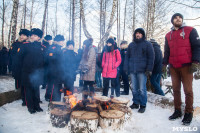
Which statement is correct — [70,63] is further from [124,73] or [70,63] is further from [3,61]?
[3,61]

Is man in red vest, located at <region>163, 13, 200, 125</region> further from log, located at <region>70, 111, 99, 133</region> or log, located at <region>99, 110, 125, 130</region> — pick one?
log, located at <region>70, 111, 99, 133</region>

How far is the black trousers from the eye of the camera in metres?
3.67

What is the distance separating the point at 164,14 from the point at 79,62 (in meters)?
15.8

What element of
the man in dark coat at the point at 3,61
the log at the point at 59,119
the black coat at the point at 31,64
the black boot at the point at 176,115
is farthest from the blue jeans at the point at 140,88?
the man in dark coat at the point at 3,61

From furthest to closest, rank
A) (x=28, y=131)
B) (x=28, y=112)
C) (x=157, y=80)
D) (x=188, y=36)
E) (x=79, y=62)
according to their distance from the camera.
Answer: (x=157, y=80), (x=79, y=62), (x=28, y=112), (x=188, y=36), (x=28, y=131)

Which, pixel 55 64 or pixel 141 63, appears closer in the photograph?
pixel 141 63

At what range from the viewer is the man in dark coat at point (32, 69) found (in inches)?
143

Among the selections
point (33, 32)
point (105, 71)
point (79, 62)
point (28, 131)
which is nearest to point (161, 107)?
point (105, 71)

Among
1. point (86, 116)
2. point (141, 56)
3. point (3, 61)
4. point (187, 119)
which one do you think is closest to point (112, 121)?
point (86, 116)

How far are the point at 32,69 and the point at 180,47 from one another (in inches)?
136

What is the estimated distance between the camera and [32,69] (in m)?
3.65

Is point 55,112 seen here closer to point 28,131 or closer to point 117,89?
point 28,131

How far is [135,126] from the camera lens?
10.2 feet

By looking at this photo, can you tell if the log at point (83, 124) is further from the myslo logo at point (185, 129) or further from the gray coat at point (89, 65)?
the gray coat at point (89, 65)
